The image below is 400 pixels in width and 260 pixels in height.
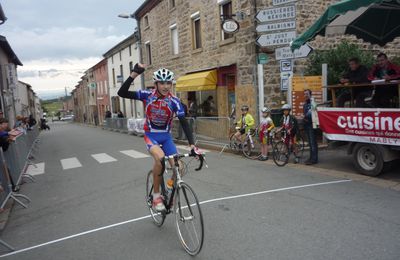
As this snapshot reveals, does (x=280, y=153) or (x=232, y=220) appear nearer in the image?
(x=232, y=220)

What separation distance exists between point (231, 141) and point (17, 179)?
6.49 metres

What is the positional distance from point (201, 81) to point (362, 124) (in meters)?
10.1

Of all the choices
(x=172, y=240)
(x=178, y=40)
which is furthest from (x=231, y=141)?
(x=178, y=40)

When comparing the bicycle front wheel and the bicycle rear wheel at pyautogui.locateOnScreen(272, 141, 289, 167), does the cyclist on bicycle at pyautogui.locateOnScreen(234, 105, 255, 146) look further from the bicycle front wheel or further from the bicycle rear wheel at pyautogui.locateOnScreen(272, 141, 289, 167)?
the bicycle front wheel

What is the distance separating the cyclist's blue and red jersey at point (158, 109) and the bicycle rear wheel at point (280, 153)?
18.5ft

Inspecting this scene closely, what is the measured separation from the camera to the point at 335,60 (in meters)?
13.4

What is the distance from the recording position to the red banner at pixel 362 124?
7332 mm

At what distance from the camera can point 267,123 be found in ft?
35.2

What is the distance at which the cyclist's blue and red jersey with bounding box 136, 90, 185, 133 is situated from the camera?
4.74m

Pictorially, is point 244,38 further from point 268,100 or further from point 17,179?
point 17,179

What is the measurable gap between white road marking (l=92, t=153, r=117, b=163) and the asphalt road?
359 cm

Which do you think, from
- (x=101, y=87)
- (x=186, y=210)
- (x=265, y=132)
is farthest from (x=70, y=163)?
(x=101, y=87)

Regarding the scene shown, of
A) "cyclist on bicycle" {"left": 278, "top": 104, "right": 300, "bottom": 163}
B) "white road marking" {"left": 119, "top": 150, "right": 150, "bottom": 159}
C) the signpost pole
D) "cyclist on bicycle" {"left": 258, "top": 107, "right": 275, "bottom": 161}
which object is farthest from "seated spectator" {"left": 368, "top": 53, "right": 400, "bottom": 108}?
"white road marking" {"left": 119, "top": 150, "right": 150, "bottom": 159}

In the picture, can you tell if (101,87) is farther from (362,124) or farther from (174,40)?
(362,124)
